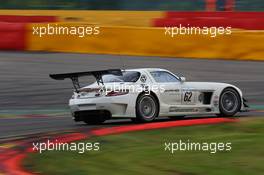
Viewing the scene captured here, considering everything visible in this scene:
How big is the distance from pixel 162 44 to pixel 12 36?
5.43 metres

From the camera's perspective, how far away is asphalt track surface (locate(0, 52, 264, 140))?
14.5 m

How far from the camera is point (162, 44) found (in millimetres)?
22875

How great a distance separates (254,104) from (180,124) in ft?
17.6

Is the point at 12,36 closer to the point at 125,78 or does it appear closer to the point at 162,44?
the point at 162,44

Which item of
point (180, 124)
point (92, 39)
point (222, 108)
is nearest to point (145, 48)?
point (92, 39)

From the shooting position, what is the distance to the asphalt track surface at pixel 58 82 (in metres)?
14.5

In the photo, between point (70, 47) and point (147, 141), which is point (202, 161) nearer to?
point (147, 141)

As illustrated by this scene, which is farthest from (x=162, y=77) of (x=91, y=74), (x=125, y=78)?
(x=91, y=74)

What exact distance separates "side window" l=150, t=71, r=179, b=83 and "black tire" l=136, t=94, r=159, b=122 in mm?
508

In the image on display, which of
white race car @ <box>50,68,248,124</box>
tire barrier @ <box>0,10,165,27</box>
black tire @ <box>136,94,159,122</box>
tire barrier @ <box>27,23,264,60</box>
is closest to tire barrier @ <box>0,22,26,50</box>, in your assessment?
tire barrier @ <box>27,23,264,60</box>

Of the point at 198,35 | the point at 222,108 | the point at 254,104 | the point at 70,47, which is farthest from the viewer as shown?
the point at 70,47

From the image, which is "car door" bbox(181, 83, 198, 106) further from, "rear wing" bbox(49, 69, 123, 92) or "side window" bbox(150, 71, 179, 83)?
"rear wing" bbox(49, 69, 123, 92)

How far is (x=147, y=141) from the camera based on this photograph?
9812mm

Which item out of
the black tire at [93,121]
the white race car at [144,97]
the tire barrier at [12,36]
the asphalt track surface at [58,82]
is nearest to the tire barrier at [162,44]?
the asphalt track surface at [58,82]
